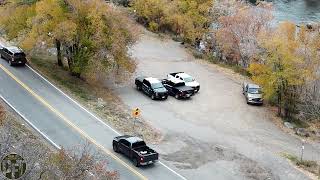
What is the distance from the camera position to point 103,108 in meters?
44.1

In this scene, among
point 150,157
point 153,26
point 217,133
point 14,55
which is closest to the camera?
point 150,157

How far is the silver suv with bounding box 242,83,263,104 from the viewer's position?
49.2 m

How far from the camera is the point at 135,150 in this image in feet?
116

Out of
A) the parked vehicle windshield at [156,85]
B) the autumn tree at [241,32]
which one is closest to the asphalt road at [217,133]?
the parked vehicle windshield at [156,85]

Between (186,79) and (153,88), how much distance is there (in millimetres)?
5176

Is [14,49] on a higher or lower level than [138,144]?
higher

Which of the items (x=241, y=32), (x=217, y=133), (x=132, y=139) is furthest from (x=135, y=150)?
(x=241, y=32)

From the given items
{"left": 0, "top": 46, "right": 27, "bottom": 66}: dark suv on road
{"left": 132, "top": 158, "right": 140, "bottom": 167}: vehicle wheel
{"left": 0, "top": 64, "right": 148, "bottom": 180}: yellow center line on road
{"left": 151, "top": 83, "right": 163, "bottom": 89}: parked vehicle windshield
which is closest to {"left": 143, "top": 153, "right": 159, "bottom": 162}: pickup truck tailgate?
{"left": 132, "top": 158, "right": 140, "bottom": 167}: vehicle wheel

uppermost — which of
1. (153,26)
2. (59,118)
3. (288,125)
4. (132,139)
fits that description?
(153,26)

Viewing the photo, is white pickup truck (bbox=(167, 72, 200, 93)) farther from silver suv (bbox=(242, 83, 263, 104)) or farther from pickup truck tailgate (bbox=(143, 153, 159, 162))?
pickup truck tailgate (bbox=(143, 153, 159, 162))

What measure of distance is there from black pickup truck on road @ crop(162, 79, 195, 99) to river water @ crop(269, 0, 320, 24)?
39.7 m

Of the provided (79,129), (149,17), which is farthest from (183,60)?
(79,129)

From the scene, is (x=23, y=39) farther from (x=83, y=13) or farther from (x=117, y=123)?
(x=117, y=123)

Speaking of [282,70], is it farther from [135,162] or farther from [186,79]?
[135,162]
